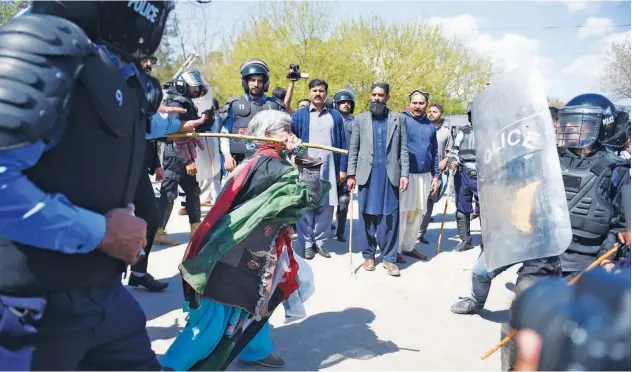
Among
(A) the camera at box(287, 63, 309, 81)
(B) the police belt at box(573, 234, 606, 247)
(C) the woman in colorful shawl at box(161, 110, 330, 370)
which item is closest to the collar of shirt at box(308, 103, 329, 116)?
(A) the camera at box(287, 63, 309, 81)

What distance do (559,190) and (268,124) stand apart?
1.53m

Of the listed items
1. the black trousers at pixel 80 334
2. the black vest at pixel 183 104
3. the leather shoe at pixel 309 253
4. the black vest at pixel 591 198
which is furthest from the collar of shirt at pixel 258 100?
the black trousers at pixel 80 334

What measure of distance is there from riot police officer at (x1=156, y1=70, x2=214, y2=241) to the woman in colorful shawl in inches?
77.4

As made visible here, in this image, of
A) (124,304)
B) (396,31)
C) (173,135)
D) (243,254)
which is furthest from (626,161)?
(396,31)

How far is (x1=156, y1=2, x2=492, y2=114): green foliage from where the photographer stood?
18.2m

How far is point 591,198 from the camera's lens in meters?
2.80

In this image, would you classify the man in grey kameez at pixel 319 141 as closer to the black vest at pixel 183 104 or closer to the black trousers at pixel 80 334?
the black vest at pixel 183 104

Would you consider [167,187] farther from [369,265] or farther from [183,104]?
[369,265]

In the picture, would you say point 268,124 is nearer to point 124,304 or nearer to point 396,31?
point 124,304

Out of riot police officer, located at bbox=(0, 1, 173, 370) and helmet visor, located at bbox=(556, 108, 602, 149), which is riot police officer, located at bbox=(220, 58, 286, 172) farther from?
riot police officer, located at bbox=(0, 1, 173, 370)

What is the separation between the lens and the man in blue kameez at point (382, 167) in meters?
4.83

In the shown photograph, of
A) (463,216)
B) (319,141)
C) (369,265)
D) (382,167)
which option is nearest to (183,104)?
(319,141)

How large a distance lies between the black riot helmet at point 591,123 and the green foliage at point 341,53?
15.3 m

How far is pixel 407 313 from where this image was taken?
3.79 m
